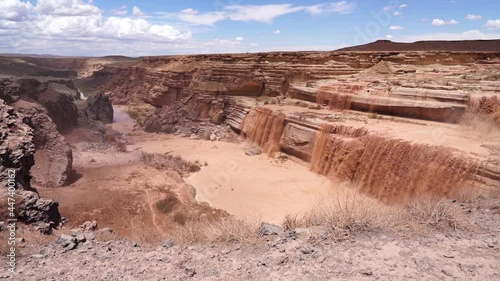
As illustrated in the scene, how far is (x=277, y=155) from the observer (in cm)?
1530

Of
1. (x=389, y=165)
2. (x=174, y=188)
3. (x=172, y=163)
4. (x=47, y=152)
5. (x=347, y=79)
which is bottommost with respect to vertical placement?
(x=172, y=163)

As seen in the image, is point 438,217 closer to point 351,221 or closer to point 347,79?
point 351,221

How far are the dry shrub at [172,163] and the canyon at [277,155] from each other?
0.29 ft

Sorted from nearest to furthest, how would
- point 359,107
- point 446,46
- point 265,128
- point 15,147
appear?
1. point 15,147
2. point 359,107
3. point 265,128
4. point 446,46

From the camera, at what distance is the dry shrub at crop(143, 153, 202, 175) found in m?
13.8

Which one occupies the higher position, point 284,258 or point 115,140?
point 284,258

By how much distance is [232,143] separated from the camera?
18.4 metres

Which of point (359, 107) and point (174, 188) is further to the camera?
point (359, 107)

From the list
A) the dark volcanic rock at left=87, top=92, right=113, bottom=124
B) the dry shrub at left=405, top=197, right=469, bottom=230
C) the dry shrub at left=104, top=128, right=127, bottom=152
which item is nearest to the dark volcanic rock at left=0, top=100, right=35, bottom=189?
the dry shrub at left=405, top=197, right=469, bottom=230

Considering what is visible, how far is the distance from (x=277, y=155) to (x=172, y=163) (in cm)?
446

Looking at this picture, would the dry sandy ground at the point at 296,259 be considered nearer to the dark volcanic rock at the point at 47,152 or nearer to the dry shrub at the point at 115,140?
the dark volcanic rock at the point at 47,152

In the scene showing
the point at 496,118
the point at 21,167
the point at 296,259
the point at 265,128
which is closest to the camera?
the point at 296,259

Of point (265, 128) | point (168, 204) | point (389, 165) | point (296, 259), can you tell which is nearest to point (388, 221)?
point (296, 259)

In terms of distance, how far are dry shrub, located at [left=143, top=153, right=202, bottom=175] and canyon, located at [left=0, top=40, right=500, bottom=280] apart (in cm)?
9
